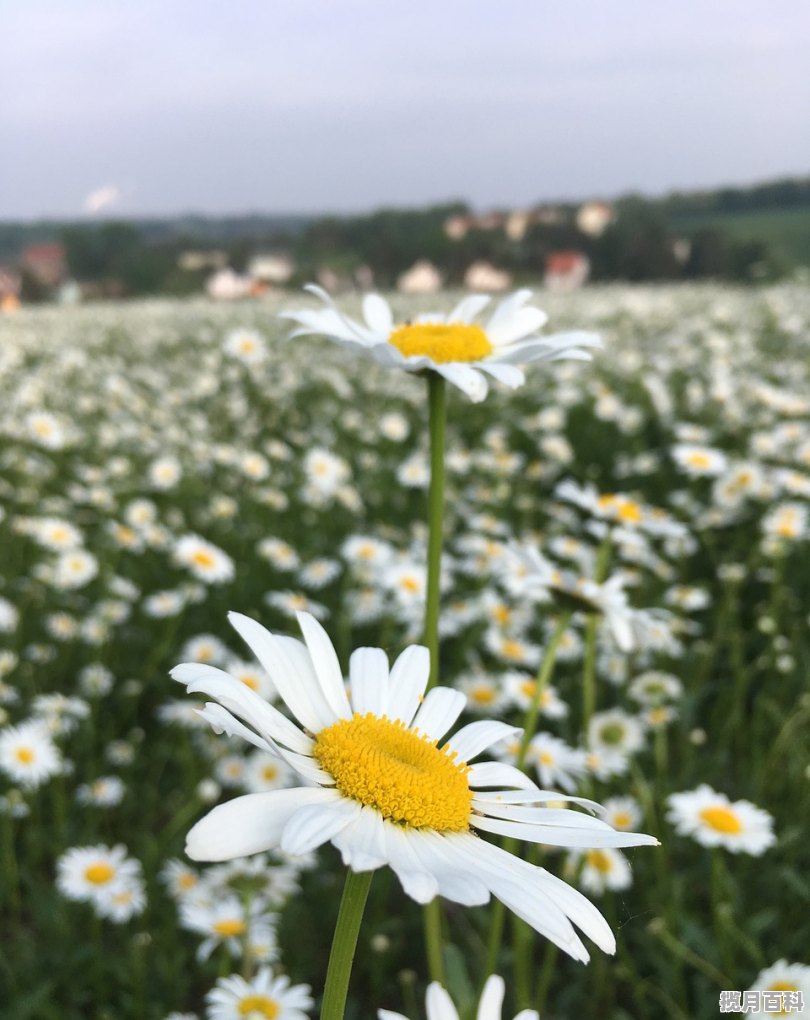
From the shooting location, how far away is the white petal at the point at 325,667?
2.23 ft

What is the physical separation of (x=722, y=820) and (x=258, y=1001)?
0.80 metres

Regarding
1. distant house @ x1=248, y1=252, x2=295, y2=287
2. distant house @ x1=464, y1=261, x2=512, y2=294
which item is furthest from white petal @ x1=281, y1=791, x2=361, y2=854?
distant house @ x1=248, y1=252, x2=295, y2=287

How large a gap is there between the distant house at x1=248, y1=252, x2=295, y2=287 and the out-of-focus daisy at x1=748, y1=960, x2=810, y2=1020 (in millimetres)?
11268

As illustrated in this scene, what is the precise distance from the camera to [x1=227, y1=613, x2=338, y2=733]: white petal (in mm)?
636

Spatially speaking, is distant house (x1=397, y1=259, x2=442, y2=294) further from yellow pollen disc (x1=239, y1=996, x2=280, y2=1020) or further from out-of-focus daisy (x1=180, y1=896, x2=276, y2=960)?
yellow pollen disc (x1=239, y1=996, x2=280, y2=1020)

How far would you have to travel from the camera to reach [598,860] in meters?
1.43

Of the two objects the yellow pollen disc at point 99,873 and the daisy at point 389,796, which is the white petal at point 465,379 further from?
the yellow pollen disc at point 99,873

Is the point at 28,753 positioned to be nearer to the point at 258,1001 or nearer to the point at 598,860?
the point at 258,1001

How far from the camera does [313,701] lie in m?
0.68

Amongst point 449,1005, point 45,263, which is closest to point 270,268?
point 45,263

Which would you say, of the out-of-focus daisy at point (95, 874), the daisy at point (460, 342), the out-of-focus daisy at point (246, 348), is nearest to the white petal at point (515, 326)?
the daisy at point (460, 342)

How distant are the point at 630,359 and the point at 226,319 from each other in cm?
557

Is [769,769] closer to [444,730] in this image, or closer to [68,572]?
[444,730]

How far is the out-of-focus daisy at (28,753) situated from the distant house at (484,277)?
7.87 meters
